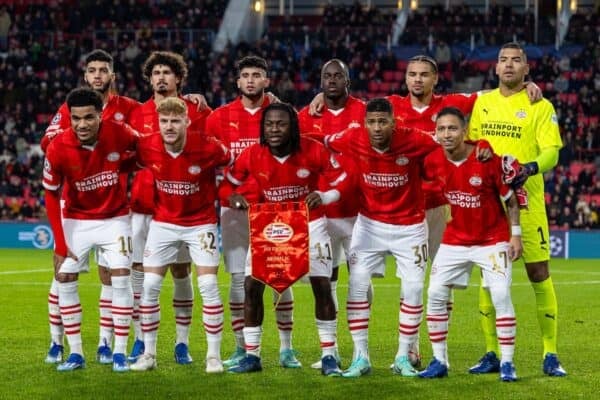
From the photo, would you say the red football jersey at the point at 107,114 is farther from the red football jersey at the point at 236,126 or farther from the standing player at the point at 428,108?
the standing player at the point at 428,108

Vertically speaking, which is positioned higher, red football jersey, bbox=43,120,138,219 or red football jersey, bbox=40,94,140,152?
red football jersey, bbox=40,94,140,152

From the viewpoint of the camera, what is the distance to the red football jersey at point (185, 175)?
8.93 m

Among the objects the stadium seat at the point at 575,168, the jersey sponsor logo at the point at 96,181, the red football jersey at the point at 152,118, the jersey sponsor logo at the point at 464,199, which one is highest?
the red football jersey at the point at 152,118

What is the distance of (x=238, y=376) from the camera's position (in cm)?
870

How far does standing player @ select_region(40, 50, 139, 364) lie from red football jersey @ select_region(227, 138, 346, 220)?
3.83 feet

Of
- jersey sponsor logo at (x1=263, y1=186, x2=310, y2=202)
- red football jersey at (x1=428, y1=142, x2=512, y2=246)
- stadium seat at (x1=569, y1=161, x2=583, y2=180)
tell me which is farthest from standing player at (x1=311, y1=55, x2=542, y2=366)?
stadium seat at (x1=569, y1=161, x2=583, y2=180)

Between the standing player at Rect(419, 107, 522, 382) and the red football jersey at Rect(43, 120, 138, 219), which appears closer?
the standing player at Rect(419, 107, 522, 382)

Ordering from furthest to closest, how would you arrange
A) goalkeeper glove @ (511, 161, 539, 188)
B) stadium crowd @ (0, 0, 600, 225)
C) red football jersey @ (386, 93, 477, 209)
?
stadium crowd @ (0, 0, 600, 225) → red football jersey @ (386, 93, 477, 209) → goalkeeper glove @ (511, 161, 539, 188)

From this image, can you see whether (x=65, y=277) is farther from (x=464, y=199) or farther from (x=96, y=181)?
(x=464, y=199)

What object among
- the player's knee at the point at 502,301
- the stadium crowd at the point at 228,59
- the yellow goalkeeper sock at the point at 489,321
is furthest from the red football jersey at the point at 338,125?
the stadium crowd at the point at 228,59

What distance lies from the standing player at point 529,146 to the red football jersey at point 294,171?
4.31 feet

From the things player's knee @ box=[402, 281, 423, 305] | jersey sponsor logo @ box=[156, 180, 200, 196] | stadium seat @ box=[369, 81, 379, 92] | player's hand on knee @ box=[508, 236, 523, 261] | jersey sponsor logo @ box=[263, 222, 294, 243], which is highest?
stadium seat @ box=[369, 81, 379, 92]

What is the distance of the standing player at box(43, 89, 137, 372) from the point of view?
29.1 ft

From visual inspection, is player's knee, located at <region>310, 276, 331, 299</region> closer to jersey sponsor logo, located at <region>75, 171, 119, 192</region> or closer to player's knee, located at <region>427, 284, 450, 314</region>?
A: player's knee, located at <region>427, 284, 450, 314</region>
